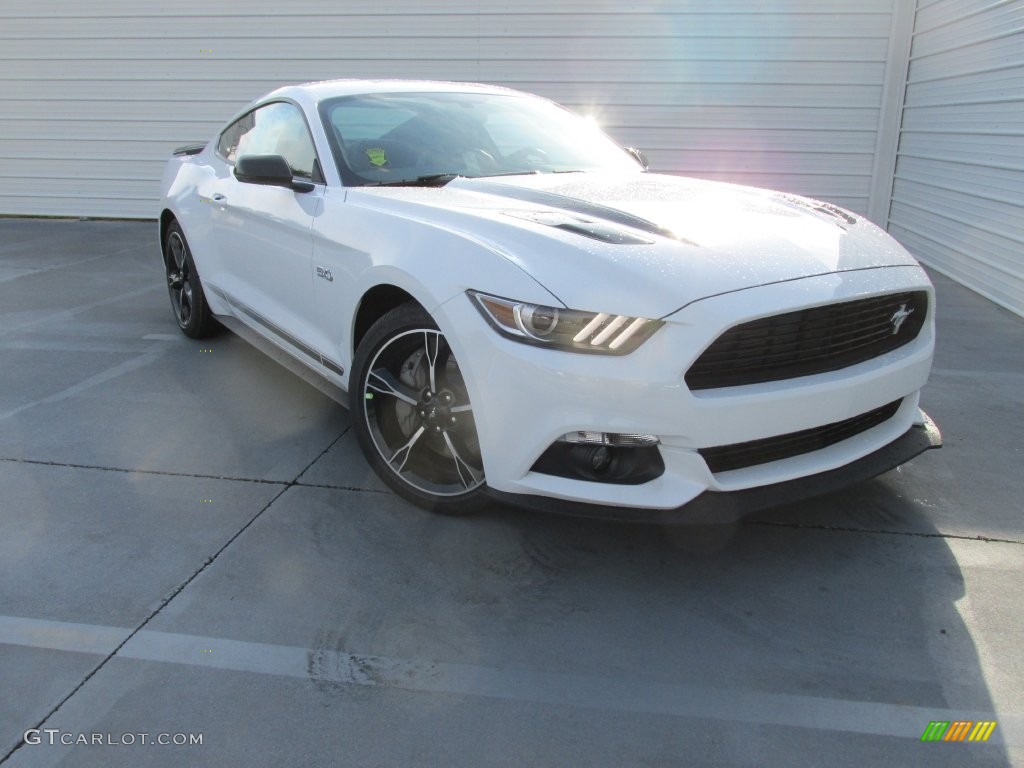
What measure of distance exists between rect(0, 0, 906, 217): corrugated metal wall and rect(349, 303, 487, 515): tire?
712 centimetres

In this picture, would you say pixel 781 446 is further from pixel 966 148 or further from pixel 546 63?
pixel 546 63

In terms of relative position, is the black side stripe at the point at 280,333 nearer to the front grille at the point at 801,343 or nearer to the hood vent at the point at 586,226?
the hood vent at the point at 586,226

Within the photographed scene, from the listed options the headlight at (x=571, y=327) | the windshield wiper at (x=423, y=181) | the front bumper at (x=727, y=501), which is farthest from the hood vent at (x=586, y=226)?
the front bumper at (x=727, y=501)

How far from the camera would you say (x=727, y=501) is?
2.46m

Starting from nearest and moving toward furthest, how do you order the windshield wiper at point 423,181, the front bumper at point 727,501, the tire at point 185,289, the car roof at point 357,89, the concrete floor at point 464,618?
the concrete floor at point 464,618, the front bumper at point 727,501, the windshield wiper at point 423,181, the car roof at point 357,89, the tire at point 185,289

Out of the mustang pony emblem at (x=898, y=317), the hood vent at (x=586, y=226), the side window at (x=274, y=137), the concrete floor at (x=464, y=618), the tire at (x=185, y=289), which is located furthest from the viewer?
the tire at (x=185, y=289)

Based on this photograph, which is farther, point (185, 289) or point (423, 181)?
point (185, 289)

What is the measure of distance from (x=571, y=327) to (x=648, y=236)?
475 millimetres

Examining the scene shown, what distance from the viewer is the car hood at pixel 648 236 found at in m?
2.41

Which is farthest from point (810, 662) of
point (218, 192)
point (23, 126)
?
point (23, 126)

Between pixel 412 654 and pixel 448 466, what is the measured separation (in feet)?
2.90

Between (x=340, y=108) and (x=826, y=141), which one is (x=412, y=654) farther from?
(x=826, y=141)

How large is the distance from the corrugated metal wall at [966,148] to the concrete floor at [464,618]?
3.49 meters

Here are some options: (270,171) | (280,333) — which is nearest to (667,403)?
(270,171)
